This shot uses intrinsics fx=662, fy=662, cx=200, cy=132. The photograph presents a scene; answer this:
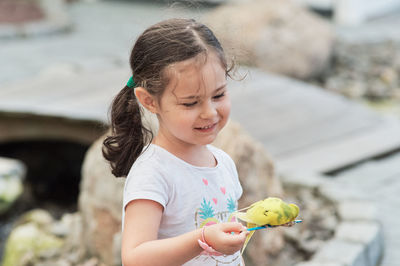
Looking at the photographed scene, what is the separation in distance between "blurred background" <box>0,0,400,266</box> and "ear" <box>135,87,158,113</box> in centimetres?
28

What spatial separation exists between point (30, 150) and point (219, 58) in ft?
18.9

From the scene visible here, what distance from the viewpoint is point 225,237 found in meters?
1.64

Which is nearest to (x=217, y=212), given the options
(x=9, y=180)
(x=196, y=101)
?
(x=196, y=101)

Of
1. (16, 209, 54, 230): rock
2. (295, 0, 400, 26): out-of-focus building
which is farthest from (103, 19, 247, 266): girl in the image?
(295, 0, 400, 26): out-of-focus building

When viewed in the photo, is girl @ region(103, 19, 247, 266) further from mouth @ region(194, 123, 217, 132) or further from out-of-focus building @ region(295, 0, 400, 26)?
out-of-focus building @ region(295, 0, 400, 26)

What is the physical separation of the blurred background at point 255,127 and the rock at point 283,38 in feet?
0.05

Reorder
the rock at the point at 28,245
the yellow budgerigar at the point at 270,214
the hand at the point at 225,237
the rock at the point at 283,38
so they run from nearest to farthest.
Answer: the hand at the point at 225,237 < the yellow budgerigar at the point at 270,214 < the rock at the point at 28,245 < the rock at the point at 283,38

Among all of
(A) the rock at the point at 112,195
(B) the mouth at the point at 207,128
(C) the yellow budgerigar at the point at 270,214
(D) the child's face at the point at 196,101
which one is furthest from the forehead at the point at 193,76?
(A) the rock at the point at 112,195

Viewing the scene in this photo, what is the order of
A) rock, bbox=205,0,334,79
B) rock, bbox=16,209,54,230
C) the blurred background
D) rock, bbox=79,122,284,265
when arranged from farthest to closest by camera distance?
1. rock, bbox=205,0,334,79
2. rock, bbox=16,209,54,230
3. the blurred background
4. rock, bbox=79,122,284,265

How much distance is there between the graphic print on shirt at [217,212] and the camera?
1.88 meters

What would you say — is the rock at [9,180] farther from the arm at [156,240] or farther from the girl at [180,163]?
the arm at [156,240]

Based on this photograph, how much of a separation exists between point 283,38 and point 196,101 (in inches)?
277

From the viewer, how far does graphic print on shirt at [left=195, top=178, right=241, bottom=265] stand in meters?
1.88

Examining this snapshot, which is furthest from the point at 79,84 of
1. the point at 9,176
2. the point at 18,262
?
the point at 18,262
